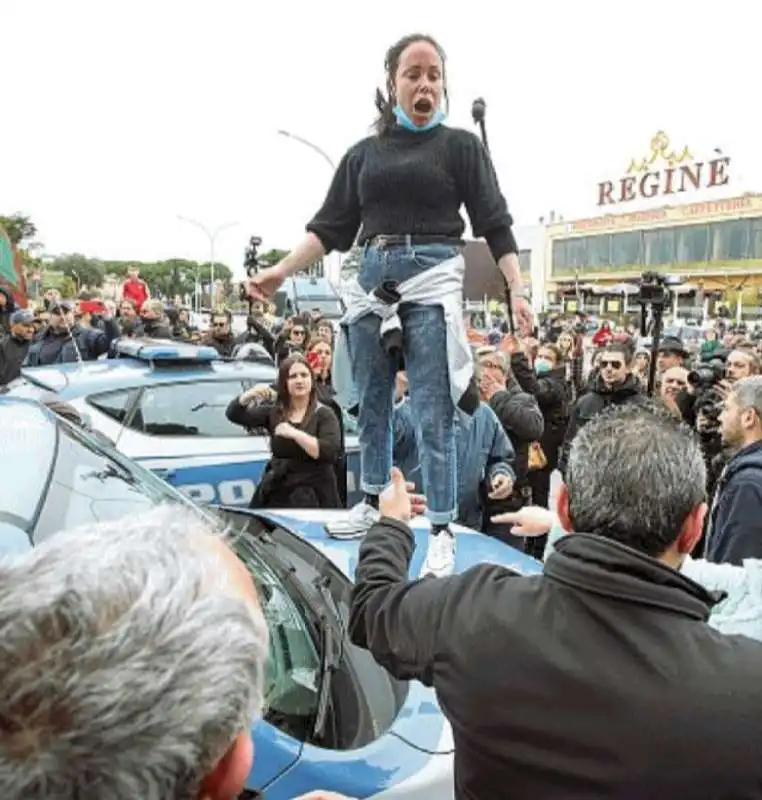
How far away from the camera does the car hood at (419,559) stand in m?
1.96

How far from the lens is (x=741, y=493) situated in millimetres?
2883

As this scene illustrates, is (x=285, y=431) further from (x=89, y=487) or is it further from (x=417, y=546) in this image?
(x=89, y=487)

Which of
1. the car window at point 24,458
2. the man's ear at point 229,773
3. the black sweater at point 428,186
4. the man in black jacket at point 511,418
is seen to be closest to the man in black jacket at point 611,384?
the man in black jacket at point 511,418

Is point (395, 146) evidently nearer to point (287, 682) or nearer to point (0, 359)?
point (287, 682)

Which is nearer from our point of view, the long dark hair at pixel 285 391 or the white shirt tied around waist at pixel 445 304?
the white shirt tied around waist at pixel 445 304

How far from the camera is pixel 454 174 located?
9.66 ft

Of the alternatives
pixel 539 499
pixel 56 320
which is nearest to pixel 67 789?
pixel 539 499

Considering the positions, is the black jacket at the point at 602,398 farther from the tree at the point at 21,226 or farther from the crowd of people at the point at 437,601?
the tree at the point at 21,226

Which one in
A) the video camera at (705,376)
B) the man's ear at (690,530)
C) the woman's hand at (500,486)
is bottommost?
the woman's hand at (500,486)

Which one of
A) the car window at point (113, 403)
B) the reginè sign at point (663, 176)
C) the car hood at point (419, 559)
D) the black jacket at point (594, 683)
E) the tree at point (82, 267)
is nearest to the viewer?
the black jacket at point (594, 683)

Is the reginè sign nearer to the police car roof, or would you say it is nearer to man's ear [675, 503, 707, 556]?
the police car roof

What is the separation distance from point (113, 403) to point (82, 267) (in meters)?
69.3

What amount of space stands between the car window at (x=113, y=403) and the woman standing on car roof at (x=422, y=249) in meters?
2.43

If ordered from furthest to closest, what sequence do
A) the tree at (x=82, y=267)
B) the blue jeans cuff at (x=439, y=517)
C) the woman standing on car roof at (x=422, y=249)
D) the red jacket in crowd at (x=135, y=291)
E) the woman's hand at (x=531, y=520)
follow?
the tree at (x=82, y=267) → the red jacket in crowd at (x=135, y=291) → the blue jeans cuff at (x=439, y=517) → the woman standing on car roof at (x=422, y=249) → the woman's hand at (x=531, y=520)
